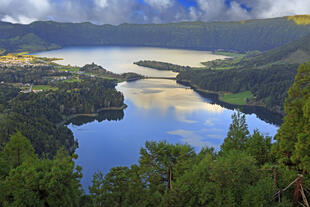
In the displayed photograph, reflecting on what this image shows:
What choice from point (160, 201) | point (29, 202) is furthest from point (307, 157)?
point (29, 202)

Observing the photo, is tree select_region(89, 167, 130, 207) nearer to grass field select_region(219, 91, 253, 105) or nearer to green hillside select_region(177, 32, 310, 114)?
green hillside select_region(177, 32, 310, 114)

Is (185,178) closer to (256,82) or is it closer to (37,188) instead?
(37,188)

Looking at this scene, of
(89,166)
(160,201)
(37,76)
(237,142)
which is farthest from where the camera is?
(37,76)

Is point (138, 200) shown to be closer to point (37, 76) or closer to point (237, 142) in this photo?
point (237, 142)

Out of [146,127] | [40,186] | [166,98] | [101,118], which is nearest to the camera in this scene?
[40,186]

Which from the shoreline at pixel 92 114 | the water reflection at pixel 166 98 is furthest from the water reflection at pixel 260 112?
the shoreline at pixel 92 114

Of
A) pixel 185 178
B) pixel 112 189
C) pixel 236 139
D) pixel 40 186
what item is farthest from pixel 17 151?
pixel 236 139
